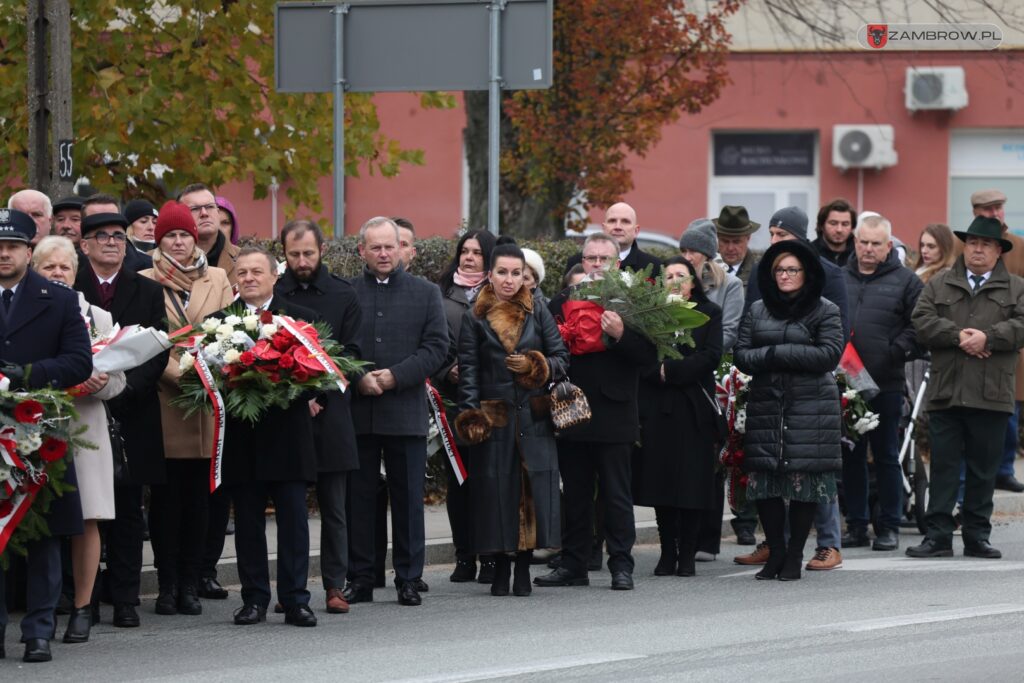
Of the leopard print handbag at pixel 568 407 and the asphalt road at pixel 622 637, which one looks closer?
the asphalt road at pixel 622 637

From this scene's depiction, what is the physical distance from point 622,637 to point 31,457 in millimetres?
2902

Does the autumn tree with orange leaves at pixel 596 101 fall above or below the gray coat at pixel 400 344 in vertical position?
above

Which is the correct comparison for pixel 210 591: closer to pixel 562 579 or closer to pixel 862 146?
pixel 562 579

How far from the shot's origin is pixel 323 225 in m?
19.3

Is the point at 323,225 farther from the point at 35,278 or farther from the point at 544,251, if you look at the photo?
the point at 35,278

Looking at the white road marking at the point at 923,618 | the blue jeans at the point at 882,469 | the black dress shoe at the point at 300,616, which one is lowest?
the black dress shoe at the point at 300,616

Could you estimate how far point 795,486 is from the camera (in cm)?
1120

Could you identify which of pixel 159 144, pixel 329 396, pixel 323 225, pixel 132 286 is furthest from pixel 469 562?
pixel 323 225

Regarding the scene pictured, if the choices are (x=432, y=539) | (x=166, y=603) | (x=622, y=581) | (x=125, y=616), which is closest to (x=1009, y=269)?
(x=432, y=539)

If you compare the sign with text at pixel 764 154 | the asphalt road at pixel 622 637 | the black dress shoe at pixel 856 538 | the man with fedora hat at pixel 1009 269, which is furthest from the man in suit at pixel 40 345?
the sign with text at pixel 764 154

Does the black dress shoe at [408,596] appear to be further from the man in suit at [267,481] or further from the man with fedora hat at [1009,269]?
the man with fedora hat at [1009,269]

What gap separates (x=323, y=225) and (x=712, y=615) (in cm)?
1010

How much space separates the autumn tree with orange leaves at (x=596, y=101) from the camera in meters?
19.4

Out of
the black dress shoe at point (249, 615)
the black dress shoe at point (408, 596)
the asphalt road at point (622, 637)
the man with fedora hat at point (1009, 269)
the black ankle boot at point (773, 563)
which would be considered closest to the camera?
the asphalt road at point (622, 637)
